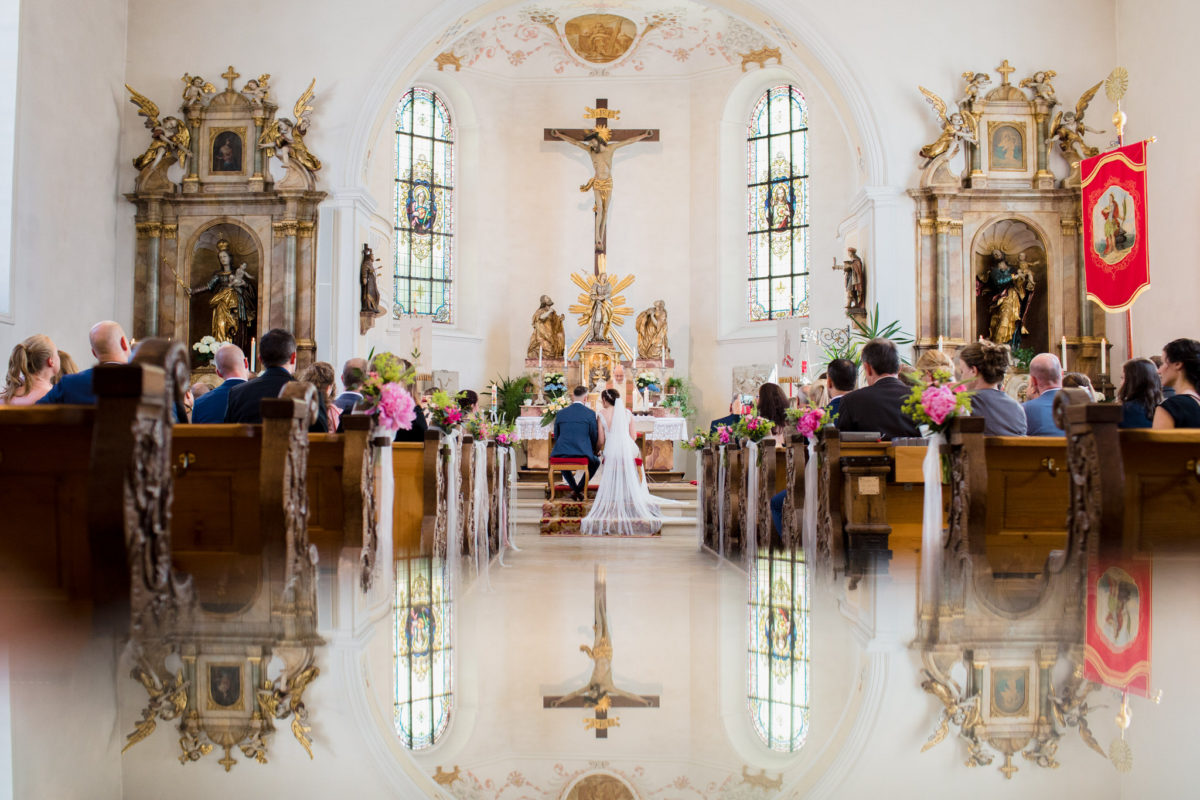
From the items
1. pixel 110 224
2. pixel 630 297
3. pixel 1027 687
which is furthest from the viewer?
pixel 630 297

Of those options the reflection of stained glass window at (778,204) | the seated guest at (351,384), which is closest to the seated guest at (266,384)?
the seated guest at (351,384)

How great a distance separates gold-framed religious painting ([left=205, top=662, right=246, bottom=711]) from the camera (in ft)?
7.82

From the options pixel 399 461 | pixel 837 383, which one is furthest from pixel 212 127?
pixel 837 383

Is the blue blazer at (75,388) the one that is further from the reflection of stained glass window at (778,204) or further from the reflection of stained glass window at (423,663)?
the reflection of stained glass window at (778,204)

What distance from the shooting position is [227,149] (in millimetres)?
13156

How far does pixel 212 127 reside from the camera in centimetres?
1318

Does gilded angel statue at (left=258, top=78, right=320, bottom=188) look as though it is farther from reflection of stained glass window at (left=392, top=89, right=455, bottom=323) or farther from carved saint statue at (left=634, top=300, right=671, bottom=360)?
carved saint statue at (left=634, top=300, right=671, bottom=360)

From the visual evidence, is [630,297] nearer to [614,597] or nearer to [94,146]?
[94,146]

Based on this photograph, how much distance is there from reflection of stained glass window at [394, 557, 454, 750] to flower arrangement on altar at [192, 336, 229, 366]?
864cm

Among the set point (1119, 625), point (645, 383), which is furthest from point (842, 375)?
point (645, 383)

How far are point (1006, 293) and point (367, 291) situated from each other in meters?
7.85

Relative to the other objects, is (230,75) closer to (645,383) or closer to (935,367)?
(645,383)

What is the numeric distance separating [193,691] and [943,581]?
3.14 meters

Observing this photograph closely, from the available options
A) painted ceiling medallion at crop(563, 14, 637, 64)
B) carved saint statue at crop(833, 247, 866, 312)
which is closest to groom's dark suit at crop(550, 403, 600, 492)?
carved saint statue at crop(833, 247, 866, 312)
